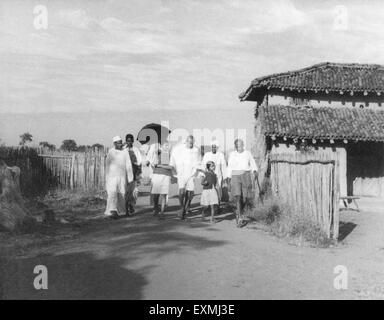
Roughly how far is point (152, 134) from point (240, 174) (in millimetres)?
3143

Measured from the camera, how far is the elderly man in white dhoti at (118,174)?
11.1 meters

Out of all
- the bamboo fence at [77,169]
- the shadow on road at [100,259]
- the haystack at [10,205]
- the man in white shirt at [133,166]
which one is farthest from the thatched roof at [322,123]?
the haystack at [10,205]

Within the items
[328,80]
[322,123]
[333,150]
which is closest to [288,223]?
[333,150]

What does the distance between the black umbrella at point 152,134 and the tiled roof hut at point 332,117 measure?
464cm

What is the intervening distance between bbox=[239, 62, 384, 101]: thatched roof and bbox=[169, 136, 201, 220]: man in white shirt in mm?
7482

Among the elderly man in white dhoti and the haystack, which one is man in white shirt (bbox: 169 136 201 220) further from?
the haystack

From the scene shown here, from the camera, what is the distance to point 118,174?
36.8 ft

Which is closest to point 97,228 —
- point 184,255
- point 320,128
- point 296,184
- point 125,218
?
point 125,218

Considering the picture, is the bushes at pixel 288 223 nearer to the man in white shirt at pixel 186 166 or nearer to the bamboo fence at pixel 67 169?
the man in white shirt at pixel 186 166

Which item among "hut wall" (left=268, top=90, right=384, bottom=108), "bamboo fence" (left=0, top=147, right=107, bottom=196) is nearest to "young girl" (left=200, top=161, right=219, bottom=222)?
"bamboo fence" (left=0, top=147, right=107, bottom=196)

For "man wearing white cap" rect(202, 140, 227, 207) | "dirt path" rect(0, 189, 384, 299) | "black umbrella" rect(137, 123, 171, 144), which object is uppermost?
"black umbrella" rect(137, 123, 171, 144)

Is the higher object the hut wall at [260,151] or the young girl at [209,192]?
the hut wall at [260,151]

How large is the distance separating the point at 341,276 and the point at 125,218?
5650mm

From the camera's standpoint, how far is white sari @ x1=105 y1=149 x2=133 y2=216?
1105cm
